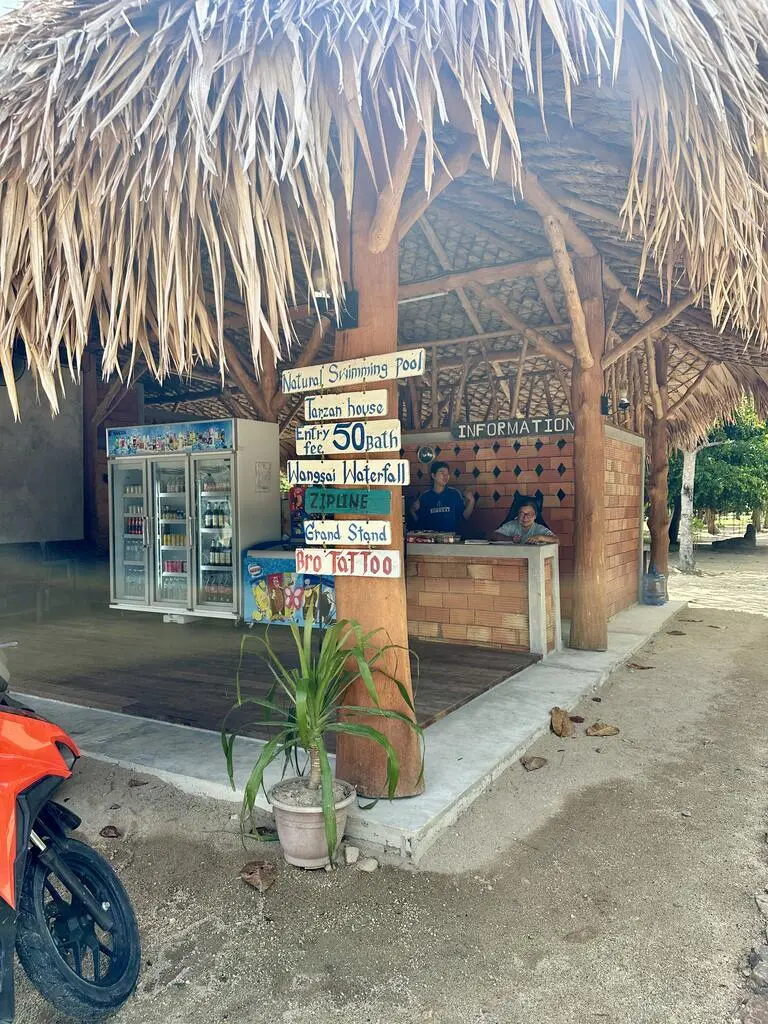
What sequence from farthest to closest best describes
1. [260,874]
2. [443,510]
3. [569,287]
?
[443,510], [569,287], [260,874]

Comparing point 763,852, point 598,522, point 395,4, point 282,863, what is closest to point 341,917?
point 282,863

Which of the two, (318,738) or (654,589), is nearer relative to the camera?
(318,738)

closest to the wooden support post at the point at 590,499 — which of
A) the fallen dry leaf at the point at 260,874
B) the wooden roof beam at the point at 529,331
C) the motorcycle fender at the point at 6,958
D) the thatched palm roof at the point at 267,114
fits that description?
the wooden roof beam at the point at 529,331

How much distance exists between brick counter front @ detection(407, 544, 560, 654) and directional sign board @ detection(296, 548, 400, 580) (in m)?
2.97

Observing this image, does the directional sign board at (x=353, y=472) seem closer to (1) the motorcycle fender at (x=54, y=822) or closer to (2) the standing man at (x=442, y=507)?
(1) the motorcycle fender at (x=54, y=822)

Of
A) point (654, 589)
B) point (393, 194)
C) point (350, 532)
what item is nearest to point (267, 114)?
point (393, 194)

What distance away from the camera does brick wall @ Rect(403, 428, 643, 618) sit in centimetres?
728

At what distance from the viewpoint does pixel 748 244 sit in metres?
3.84

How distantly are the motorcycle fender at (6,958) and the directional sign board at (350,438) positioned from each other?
2.03 m

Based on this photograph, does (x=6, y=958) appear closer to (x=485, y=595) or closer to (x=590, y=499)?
(x=485, y=595)

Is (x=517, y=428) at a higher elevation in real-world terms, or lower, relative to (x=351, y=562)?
higher

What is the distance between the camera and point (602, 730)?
426 cm

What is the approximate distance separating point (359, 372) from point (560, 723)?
2.57 meters

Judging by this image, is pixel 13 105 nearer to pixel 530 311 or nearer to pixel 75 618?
pixel 530 311
